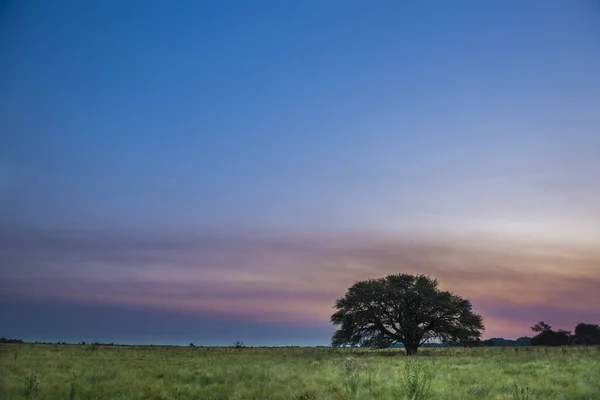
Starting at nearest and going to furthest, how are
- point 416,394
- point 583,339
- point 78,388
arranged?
1. point 416,394
2. point 78,388
3. point 583,339

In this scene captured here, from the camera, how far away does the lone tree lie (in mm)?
45156

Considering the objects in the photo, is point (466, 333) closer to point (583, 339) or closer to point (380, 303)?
point (380, 303)

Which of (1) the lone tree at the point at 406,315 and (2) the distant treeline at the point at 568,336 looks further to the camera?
(2) the distant treeline at the point at 568,336

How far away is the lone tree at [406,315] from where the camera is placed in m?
45.2

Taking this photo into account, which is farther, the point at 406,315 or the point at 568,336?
the point at 568,336

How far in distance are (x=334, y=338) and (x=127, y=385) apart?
34.6m

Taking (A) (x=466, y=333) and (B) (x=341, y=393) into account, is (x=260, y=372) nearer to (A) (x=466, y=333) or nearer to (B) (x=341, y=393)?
(B) (x=341, y=393)

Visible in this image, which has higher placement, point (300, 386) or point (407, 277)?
point (407, 277)

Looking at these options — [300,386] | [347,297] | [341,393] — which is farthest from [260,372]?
[347,297]

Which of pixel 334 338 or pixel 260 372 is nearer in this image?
pixel 260 372

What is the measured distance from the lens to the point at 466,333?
44.8m

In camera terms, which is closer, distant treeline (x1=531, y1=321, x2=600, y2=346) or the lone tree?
the lone tree

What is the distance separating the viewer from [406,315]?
1805 inches

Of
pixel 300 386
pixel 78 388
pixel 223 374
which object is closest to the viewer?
pixel 78 388
